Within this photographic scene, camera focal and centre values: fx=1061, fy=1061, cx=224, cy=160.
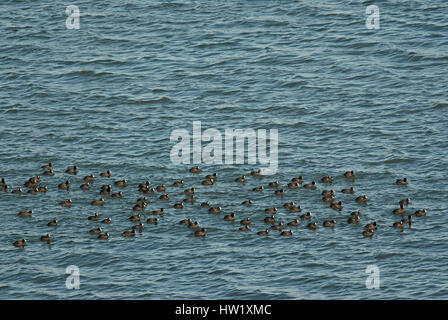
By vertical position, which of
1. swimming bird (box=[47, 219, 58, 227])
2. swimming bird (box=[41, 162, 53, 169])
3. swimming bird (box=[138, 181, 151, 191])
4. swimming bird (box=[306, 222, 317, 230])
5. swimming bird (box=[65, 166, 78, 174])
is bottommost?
swimming bird (box=[306, 222, 317, 230])

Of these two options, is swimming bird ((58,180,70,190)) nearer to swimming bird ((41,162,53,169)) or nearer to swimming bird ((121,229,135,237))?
swimming bird ((41,162,53,169))

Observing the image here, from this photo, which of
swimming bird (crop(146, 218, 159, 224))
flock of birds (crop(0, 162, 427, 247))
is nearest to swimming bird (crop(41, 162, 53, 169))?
flock of birds (crop(0, 162, 427, 247))

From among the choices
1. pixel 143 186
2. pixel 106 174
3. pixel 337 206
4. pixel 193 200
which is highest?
pixel 106 174

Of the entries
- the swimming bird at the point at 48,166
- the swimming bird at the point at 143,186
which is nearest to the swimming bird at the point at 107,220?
the swimming bird at the point at 143,186

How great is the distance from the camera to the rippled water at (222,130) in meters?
37.0

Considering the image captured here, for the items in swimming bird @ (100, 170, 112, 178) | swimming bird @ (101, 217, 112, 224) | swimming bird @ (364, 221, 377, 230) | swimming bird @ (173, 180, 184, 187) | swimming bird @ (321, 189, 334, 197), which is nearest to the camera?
swimming bird @ (364, 221, 377, 230)

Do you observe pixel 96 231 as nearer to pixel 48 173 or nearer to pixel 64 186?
pixel 64 186

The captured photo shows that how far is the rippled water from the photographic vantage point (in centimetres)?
3703

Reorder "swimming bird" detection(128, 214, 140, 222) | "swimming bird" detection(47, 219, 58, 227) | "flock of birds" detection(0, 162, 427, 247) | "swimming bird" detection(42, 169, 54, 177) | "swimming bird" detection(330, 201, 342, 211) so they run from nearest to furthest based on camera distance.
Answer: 1. "flock of birds" detection(0, 162, 427, 247)
2. "swimming bird" detection(47, 219, 58, 227)
3. "swimming bird" detection(128, 214, 140, 222)
4. "swimming bird" detection(330, 201, 342, 211)
5. "swimming bird" detection(42, 169, 54, 177)

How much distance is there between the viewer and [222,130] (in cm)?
4862

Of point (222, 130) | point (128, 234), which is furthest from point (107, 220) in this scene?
point (222, 130)

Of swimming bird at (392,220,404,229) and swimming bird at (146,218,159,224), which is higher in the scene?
swimming bird at (146,218,159,224)

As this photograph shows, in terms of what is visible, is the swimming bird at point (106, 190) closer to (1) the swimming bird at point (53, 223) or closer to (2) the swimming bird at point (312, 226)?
(1) the swimming bird at point (53, 223)

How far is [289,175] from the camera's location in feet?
145
